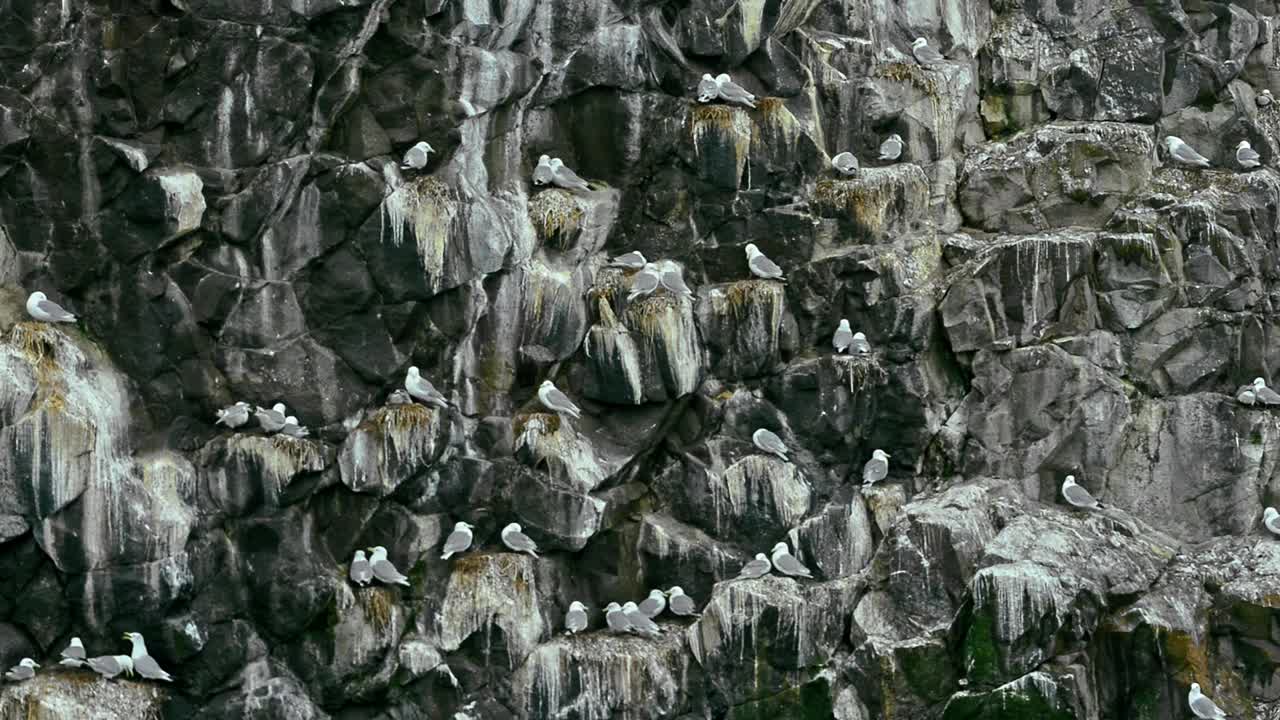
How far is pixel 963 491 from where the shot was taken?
88.0 ft

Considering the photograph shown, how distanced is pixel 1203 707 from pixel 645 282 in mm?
7764

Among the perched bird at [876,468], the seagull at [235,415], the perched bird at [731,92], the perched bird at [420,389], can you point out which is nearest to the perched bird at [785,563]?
the perched bird at [876,468]

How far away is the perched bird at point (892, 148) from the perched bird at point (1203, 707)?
7.45 meters

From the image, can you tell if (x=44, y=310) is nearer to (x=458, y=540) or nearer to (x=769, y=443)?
(x=458, y=540)

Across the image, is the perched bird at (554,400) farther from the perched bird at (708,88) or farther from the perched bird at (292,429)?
the perched bird at (708,88)

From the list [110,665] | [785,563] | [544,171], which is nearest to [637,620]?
[785,563]

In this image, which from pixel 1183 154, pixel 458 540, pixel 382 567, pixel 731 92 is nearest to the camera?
pixel 382 567

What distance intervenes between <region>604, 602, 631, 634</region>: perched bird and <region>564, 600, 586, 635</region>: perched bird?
28 cm

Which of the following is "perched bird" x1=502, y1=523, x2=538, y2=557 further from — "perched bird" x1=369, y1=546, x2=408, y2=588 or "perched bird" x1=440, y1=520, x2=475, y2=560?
"perched bird" x1=369, y1=546, x2=408, y2=588

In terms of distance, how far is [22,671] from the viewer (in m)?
24.9

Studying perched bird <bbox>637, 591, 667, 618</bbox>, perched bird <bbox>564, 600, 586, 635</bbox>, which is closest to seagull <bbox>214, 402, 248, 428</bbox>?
perched bird <bbox>564, 600, 586, 635</bbox>

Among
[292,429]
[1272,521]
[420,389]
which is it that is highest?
[420,389]

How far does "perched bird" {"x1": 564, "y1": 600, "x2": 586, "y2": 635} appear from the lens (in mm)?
26219

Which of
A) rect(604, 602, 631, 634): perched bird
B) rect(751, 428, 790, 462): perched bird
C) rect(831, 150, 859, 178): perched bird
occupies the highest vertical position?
rect(831, 150, 859, 178): perched bird
